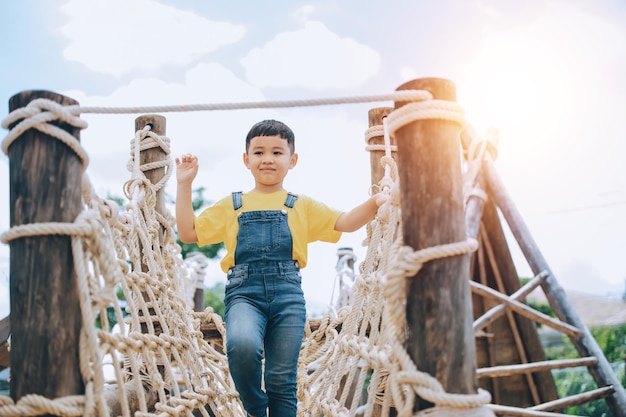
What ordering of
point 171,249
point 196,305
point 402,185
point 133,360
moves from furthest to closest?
1. point 196,305
2. point 171,249
3. point 133,360
4. point 402,185

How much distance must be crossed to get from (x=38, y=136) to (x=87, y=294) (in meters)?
0.32

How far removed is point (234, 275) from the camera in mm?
1952

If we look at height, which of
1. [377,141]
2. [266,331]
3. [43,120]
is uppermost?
[377,141]

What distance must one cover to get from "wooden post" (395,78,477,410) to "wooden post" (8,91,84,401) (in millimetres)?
640

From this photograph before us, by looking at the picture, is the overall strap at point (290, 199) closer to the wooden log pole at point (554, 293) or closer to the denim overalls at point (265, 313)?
the denim overalls at point (265, 313)

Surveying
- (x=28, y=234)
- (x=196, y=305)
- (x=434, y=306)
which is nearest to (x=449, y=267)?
(x=434, y=306)

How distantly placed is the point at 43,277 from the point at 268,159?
1.05 metres

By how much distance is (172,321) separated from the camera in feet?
6.72

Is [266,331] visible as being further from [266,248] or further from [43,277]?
[43,277]

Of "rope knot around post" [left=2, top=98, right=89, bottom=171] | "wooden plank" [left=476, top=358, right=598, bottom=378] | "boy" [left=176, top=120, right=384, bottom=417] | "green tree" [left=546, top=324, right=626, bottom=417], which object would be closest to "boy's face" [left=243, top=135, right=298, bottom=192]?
"boy" [left=176, top=120, right=384, bottom=417]

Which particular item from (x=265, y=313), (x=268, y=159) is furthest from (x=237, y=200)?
(x=265, y=313)

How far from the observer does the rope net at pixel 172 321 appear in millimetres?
1060

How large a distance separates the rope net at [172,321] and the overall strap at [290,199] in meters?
0.34

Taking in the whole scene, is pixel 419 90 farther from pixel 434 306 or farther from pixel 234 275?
pixel 234 275
